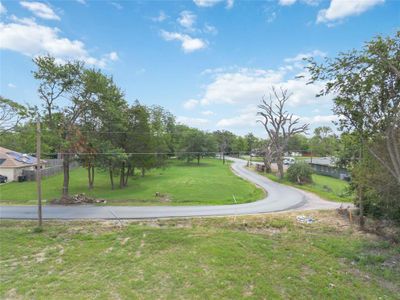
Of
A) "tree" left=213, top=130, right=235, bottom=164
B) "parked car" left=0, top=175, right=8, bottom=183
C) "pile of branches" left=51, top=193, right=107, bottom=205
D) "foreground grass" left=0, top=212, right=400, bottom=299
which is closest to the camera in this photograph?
"foreground grass" left=0, top=212, right=400, bottom=299

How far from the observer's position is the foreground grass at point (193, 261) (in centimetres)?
762

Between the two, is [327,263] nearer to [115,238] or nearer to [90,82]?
[115,238]

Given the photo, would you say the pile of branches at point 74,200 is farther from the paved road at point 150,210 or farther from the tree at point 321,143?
the tree at point 321,143

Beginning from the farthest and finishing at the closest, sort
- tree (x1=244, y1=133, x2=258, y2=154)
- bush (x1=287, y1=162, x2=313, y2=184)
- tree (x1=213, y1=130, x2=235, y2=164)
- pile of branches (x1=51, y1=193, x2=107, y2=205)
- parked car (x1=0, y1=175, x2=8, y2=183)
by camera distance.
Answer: tree (x1=244, y1=133, x2=258, y2=154)
tree (x1=213, y1=130, x2=235, y2=164)
bush (x1=287, y1=162, x2=313, y2=184)
parked car (x1=0, y1=175, x2=8, y2=183)
pile of branches (x1=51, y1=193, x2=107, y2=205)

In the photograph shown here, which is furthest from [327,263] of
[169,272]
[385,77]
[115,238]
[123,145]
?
[123,145]

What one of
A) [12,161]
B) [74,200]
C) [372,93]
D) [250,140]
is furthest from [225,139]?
[372,93]

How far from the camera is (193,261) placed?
31.3 ft

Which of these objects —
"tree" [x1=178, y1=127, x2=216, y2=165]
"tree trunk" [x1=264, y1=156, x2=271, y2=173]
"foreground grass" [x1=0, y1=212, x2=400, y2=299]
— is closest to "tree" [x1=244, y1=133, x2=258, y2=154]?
"tree" [x1=178, y1=127, x2=216, y2=165]

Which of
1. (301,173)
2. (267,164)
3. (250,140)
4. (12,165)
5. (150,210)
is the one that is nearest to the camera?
(150,210)

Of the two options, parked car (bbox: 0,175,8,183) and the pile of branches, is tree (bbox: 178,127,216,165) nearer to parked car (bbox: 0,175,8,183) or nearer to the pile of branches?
parked car (bbox: 0,175,8,183)

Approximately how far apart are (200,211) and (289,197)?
983cm

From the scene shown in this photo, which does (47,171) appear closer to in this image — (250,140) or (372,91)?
(372,91)

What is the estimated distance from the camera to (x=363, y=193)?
1506 centimetres

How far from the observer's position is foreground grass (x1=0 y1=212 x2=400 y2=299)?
300 inches
